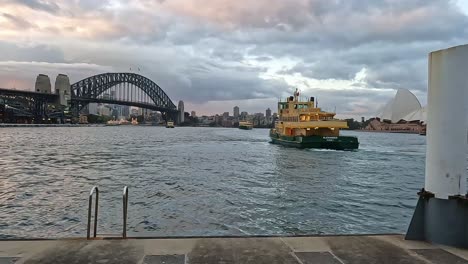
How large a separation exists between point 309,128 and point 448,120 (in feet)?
154

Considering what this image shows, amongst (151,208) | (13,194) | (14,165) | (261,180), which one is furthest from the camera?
(14,165)

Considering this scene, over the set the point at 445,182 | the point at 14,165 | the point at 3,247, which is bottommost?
the point at 14,165

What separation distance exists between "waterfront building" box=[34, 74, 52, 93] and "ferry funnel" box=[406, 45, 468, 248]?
165777mm

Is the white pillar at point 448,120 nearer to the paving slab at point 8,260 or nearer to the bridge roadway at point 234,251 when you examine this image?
the bridge roadway at point 234,251

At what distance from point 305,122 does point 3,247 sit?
1880 inches

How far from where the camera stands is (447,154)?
512cm

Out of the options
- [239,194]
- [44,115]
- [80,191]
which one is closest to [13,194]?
[80,191]

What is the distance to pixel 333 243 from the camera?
5105 mm

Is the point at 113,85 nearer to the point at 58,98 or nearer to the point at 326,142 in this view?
the point at 58,98

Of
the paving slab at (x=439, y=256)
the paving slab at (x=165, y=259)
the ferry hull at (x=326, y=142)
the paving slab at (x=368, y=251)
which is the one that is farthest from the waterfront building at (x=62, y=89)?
the paving slab at (x=439, y=256)

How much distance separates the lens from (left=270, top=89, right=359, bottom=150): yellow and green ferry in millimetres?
48938

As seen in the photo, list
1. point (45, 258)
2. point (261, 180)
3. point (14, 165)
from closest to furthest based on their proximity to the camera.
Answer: point (45, 258), point (261, 180), point (14, 165)

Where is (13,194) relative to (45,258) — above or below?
below

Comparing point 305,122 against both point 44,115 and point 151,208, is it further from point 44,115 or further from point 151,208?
point 44,115
